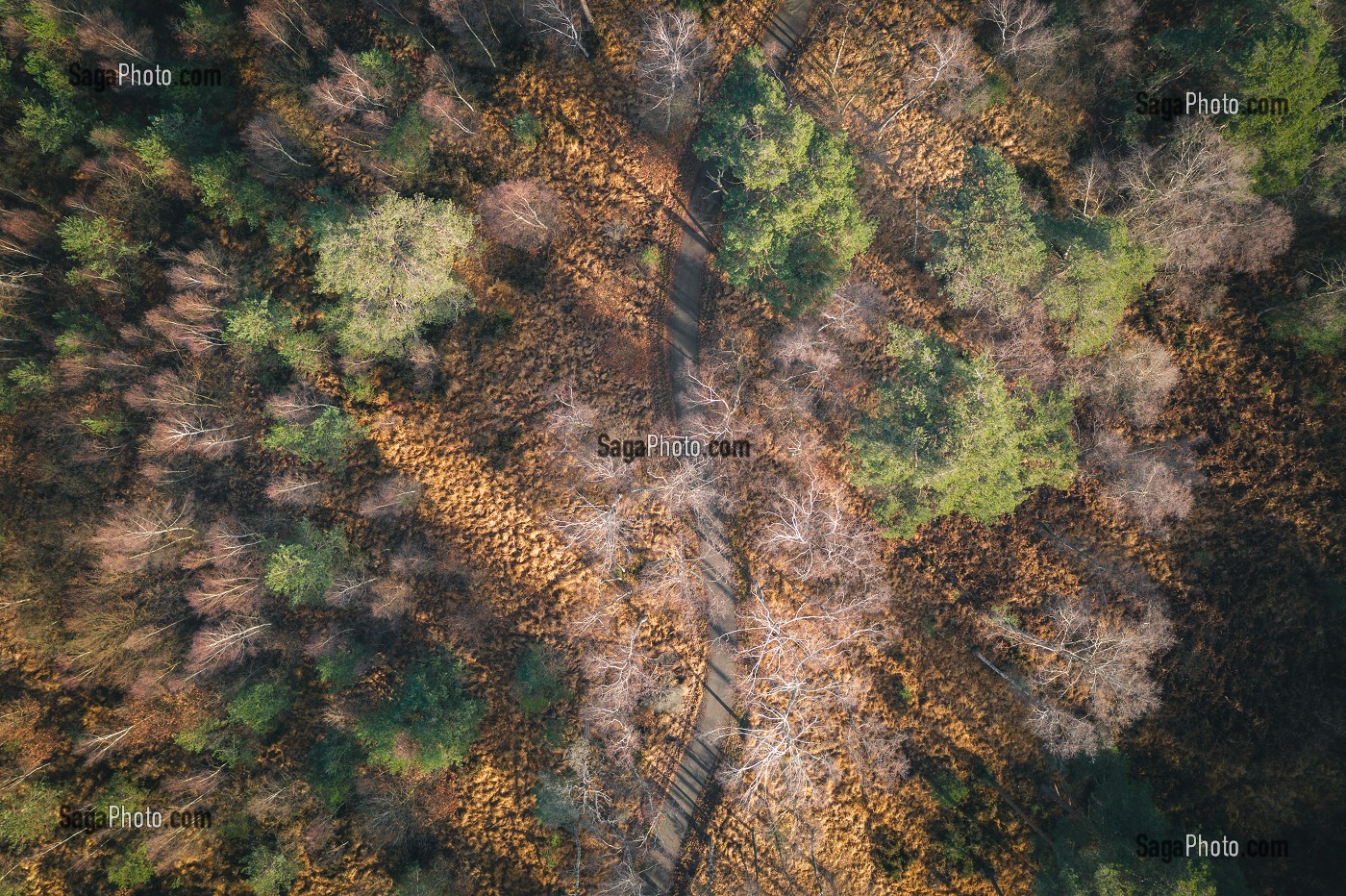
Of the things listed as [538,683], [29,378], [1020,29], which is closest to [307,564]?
[538,683]

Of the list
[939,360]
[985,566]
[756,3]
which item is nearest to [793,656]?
[985,566]

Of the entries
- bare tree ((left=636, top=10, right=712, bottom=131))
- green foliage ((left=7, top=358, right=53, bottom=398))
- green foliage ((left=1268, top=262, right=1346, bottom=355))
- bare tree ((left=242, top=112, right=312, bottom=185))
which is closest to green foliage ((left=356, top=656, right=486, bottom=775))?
green foliage ((left=7, top=358, right=53, bottom=398))

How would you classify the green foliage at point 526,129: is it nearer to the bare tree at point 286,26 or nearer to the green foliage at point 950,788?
the bare tree at point 286,26

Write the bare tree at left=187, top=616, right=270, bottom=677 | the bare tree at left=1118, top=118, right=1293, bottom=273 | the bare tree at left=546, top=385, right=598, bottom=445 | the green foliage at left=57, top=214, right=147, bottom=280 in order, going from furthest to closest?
the bare tree at left=546, top=385, right=598, bottom=445, the green foliage at left=57, top=214, right=147, bottom=280, the bare tree at left=187, top=616, right=270, bottom=677, the bare tree at left=1118, top=118, right=1293, bottom=273

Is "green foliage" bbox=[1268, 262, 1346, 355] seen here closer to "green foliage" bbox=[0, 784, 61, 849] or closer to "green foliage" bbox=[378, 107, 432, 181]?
"green foliage" bbox=[378, 107, 432, 181]

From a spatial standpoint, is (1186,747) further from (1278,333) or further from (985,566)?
(1278,333)

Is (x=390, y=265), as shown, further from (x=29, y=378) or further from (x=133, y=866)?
(x=133, y=866)
